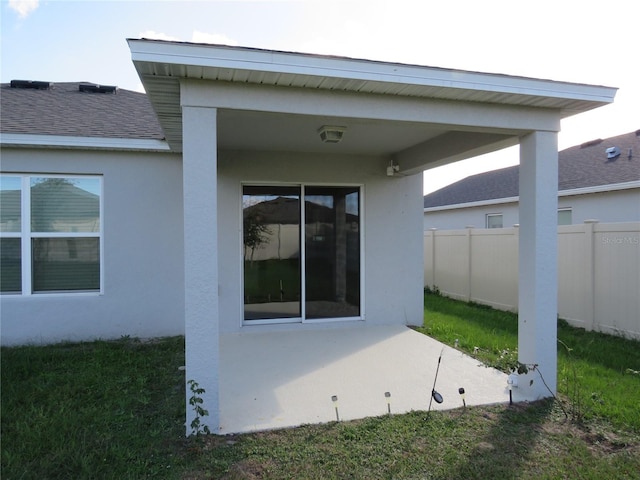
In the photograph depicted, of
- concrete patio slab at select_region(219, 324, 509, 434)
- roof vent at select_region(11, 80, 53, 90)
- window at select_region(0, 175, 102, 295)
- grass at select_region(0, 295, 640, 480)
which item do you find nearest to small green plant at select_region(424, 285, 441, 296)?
concrete patio slab at select_region(219, 324, 509, 434)

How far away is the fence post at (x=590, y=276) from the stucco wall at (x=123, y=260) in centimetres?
688

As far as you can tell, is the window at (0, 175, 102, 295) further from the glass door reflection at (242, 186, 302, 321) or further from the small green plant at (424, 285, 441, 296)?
the small green plant at (424, 285, 441, 296)

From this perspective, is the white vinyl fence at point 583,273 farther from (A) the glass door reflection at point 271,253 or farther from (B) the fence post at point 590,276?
(A) the glass door reflection at point 271,253

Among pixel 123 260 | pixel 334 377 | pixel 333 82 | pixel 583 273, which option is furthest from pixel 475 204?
pixel 333 82

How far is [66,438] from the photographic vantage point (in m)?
3.24

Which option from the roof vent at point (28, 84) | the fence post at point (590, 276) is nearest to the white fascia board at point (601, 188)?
the fence post at point (590, 276)

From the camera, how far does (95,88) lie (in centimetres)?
904

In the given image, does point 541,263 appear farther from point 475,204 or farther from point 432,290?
point 475,204

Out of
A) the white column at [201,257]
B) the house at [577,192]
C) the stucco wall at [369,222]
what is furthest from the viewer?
the house at [577,192]

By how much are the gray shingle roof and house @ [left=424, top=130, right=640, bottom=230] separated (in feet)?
33.9

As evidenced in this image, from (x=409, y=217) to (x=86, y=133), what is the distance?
546cm

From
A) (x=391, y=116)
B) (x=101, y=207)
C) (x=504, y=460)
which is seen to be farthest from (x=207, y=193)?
(x=101, y=207)

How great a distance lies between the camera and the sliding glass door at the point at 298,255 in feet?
22.6

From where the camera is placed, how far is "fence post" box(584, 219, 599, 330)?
6926 mm
